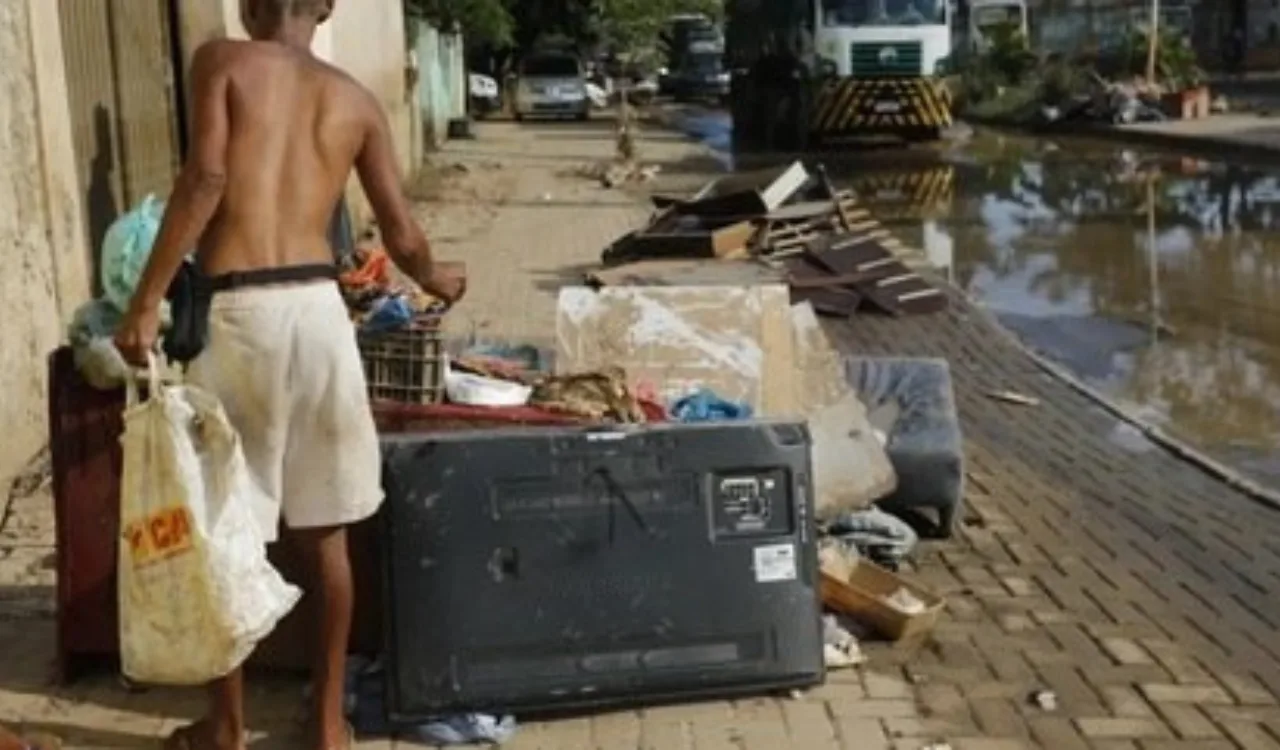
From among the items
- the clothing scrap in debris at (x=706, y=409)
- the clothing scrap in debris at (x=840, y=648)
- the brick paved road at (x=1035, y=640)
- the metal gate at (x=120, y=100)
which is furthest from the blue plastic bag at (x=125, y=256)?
the metal gate at (x=120, y=100)

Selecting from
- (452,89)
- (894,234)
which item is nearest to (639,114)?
(452,89)

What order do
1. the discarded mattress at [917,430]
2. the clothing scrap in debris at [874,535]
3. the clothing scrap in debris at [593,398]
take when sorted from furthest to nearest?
the discarded mattress at [917,430] → the clothing scrap in debris at [874,535] → the clothing scrap in debris at [593,398]

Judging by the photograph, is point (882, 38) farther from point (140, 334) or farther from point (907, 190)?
point (140, 334)

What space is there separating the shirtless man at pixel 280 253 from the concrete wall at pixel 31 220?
9.43 feet

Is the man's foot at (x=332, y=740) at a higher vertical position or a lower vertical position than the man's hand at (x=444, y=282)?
lower

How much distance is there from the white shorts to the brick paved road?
0.76 metres

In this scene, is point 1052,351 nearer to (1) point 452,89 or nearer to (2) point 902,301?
(2) point 902,301

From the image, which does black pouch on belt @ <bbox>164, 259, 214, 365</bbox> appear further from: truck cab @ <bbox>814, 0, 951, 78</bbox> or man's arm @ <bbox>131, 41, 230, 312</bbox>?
truck cab @ <bbox>814, 0, 951, 78</bbox>

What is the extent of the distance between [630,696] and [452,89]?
31200 mm

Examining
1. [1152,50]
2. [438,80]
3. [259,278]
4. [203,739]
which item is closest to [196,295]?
[259,278]

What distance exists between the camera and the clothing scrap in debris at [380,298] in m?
4.97

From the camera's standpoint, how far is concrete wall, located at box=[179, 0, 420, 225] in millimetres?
9680

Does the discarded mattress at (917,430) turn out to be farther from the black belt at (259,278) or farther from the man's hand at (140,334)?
the man's hand at (140,334)

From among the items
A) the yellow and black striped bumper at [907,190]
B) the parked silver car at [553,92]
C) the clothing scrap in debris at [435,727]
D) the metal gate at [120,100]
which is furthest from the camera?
the parked silver car at [553,92]
